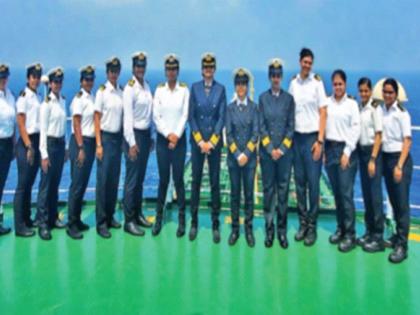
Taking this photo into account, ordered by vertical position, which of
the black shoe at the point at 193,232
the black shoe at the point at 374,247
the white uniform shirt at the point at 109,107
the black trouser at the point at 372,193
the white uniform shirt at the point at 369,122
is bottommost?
the black shoe at the point at 374,247

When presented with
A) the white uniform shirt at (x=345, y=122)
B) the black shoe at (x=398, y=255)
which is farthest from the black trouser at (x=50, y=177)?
the black shoe at (x=398, y=255)

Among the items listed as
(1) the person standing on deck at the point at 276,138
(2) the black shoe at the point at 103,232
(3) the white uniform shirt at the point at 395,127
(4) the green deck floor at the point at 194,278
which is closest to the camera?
(4) the green deck floor at the point at 194,278

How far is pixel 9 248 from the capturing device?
4.15 meters

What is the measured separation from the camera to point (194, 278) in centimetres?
351

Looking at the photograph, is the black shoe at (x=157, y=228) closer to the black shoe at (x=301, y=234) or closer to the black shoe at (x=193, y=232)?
the black shoe at (x=193, y=232)

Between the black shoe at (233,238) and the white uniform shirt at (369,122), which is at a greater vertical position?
the white uniform shirt at (369,122)

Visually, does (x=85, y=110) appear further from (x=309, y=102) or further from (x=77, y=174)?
(x=309, y=102)

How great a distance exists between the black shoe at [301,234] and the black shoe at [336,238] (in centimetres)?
26

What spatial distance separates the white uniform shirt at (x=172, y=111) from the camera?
4.31m

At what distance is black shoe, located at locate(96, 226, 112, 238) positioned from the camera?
4425mm

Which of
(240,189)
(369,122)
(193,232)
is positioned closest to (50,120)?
(193,232)

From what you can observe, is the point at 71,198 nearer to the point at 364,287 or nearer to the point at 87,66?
the point at 87,66

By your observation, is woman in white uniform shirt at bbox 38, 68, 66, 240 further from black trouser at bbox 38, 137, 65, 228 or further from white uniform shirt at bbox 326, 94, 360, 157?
white uniform shirt at bbox 326, 94, 360, 157

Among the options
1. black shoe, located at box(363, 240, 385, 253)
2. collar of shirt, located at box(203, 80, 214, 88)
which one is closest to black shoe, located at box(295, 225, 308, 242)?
black shoe, located at box(363, 240, 385, 253)
